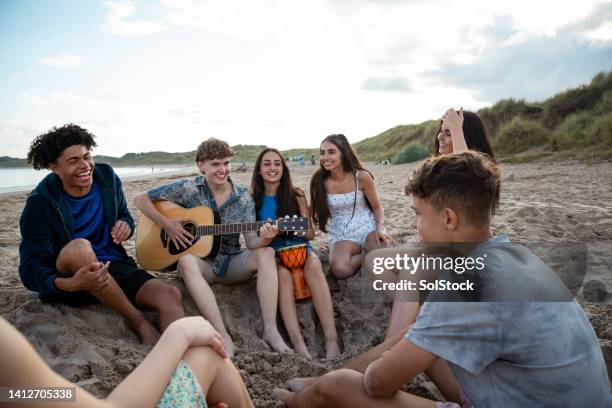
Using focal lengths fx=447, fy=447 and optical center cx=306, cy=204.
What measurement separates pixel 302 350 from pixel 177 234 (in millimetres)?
1420

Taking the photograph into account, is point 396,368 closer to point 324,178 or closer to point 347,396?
point 347,396

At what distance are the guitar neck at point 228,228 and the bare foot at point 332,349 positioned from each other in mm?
1057

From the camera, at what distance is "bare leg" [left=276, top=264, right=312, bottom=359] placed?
3.09 m

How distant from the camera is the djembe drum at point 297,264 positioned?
11.4 feet

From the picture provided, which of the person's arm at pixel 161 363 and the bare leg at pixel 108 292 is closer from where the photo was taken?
the person's arm at pixel 161 363

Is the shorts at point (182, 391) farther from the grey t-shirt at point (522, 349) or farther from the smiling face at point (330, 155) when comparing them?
the smiling face at point (330, 155)

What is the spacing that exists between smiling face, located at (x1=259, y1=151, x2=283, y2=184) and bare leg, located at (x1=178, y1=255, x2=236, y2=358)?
0.95 meters

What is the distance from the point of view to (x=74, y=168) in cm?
307

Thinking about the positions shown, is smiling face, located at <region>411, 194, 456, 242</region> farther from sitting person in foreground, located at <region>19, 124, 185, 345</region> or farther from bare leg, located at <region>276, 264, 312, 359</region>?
sitting person in foreground, located at <region>19, 124, 185, 345</region>

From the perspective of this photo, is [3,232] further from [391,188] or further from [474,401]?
[391,188]

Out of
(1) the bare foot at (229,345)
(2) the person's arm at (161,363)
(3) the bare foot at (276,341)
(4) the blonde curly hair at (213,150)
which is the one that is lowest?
(3) the bare foot at (276,341)

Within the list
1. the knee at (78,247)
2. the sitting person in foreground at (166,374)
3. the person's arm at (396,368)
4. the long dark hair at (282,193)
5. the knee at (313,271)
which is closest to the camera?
the sitting person in foreground at (166,374)

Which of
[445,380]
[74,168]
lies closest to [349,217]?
[445,380]

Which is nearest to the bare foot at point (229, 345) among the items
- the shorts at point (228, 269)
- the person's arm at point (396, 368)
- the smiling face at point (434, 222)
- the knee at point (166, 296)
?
the knee at point (166, 296)
